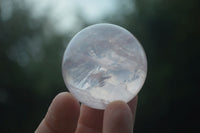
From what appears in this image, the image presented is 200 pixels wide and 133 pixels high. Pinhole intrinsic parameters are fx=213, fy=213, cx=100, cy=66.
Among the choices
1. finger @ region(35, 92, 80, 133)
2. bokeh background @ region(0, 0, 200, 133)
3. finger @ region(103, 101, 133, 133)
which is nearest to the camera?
finger @ region(103, 101, 133, 133)

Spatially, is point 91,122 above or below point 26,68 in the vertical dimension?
above

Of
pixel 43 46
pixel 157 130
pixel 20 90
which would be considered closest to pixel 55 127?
pixel 157 130

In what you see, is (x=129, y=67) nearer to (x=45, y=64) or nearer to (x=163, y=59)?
(x=163, y=59)

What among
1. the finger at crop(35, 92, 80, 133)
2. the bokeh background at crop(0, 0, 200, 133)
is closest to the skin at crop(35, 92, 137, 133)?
the finger at crop(35, 92, 80, 133)

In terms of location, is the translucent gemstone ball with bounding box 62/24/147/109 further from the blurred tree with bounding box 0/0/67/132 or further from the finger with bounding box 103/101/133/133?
the blurred tree with bounding box 0/0/67/132

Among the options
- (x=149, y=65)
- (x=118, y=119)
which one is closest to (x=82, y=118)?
(x=118, y=119)

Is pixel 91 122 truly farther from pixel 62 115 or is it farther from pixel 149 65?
pixel 149 65
